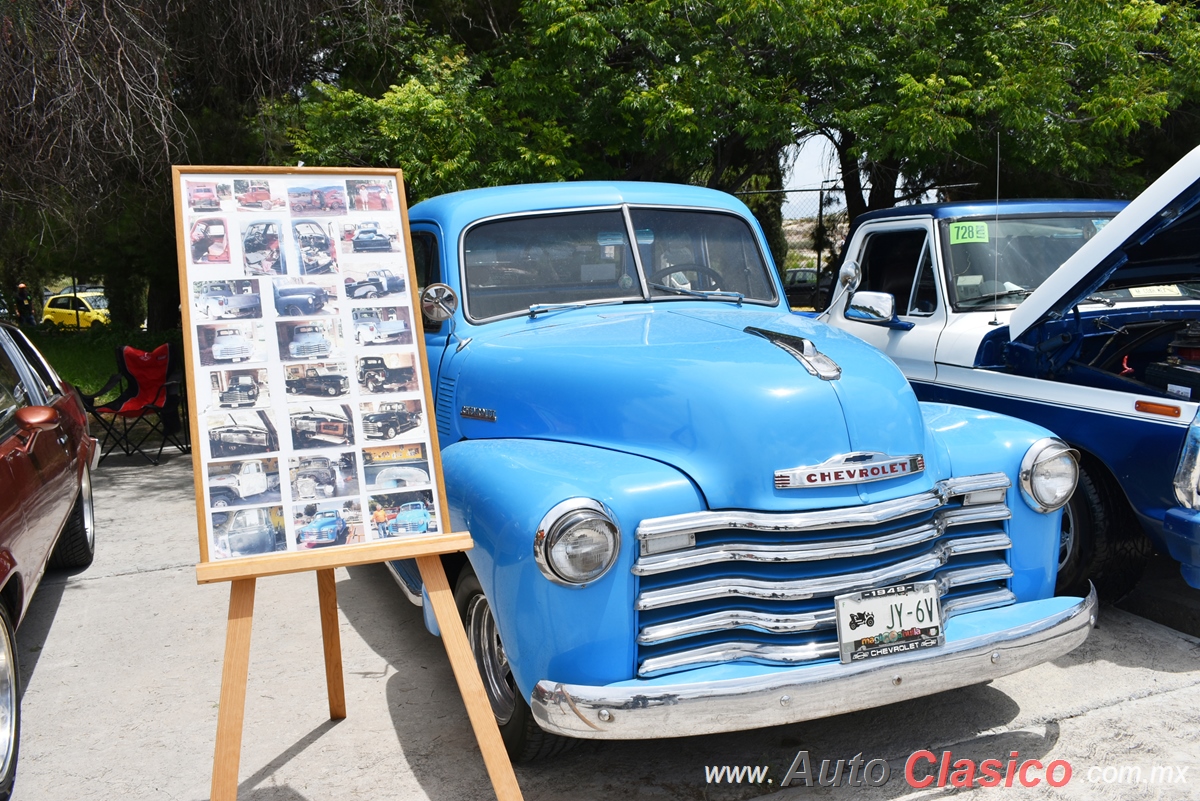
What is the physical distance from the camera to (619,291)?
4.30 m

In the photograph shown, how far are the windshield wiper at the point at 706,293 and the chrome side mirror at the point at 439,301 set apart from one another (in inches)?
34.5

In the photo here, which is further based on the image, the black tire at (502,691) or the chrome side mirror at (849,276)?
the chrome side mirror at (849,276)

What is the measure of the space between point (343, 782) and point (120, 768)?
0.84 m

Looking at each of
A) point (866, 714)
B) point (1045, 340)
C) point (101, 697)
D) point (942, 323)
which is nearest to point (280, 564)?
point (101, 697)

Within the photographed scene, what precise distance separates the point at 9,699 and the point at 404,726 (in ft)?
4.44

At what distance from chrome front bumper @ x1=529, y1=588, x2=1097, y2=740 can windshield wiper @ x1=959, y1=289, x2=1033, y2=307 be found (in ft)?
9.60

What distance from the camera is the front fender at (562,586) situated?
2846mm

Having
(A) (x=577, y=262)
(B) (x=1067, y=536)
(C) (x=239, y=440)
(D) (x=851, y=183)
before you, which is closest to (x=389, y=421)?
(C) (x=239, y=440)

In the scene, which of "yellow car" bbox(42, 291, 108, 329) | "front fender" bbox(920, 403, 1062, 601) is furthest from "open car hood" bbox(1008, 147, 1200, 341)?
"yellow car" bbox(42, 291, 108, 329)

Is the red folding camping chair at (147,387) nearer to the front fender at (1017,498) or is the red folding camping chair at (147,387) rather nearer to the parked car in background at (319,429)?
the parked car in background at (319,429)

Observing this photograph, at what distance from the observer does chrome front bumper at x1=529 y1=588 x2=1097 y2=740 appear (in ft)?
8.86

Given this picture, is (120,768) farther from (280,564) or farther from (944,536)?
(944,536)

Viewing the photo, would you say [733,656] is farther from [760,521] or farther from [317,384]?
[317,384]

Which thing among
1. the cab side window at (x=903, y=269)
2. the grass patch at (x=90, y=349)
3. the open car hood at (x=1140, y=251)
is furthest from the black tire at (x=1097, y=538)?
the grass patch at (x=90, y=349)
